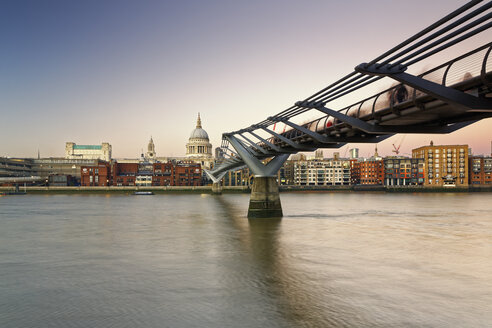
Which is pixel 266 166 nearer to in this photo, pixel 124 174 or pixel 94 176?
pixel 94 176

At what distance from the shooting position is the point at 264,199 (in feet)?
133

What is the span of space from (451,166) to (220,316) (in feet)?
548

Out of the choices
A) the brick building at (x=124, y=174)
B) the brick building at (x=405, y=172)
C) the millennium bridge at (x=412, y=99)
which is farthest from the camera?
the brick building at (x=405, y=172)

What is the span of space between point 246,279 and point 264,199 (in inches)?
903

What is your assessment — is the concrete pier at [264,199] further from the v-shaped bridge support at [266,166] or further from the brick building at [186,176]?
the brick building at [186,176]

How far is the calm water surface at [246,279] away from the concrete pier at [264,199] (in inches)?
238

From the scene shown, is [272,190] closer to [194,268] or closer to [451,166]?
[194,268]

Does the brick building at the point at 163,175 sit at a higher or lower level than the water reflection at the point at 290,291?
higher

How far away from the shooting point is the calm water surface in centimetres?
1252

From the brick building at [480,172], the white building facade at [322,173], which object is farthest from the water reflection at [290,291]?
the brick building at [480,172]

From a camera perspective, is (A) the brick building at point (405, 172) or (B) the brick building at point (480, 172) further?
(A) the brick building at point (405, 172)

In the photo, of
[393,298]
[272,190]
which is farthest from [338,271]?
[272,190]

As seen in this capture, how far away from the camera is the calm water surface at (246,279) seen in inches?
493

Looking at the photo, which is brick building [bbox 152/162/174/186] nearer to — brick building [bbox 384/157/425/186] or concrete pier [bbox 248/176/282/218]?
brick building [bbox 384/157/425/186]
